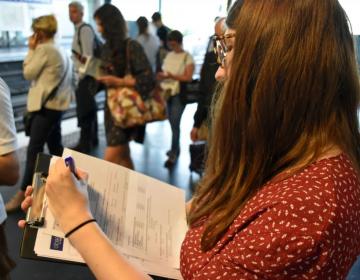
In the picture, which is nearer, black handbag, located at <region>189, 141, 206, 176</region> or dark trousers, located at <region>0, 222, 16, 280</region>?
dark trousers, located at <region>0, 222, 16, 280</region>

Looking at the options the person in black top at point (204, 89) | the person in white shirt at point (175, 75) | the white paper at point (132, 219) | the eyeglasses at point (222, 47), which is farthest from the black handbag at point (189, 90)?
the eyeglasses at point (222, 47)

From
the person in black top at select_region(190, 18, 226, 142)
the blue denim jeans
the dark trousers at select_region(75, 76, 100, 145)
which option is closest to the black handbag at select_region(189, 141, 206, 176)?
the person in black top at select_region(190, 18, 226, 142)

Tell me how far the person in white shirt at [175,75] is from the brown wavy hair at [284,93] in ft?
10.4

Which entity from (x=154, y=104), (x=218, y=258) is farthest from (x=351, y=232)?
(x=154, y=104)

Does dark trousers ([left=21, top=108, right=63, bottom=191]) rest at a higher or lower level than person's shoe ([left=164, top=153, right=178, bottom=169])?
higher

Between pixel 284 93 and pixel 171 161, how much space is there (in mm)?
3403

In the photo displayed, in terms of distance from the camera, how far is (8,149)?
122 cm

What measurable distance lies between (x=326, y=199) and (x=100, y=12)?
8.47 ft

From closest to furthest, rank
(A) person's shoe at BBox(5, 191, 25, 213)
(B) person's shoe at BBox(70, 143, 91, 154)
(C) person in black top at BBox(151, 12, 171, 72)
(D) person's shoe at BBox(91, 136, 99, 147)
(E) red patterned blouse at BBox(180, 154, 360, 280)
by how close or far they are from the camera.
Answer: (E) red patterned blouse at BBox(180, 154, 360, 280), (A) person's shoe at BBox(5, 191, 25, 213), (B) person's shoe at BBox(70, 143, 91, 154), (D) person's shoe at BBox(91, 136, 99, 147), (C) person in black top at BBox(151, 12, 171, 72)

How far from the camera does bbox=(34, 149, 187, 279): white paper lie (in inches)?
34.4

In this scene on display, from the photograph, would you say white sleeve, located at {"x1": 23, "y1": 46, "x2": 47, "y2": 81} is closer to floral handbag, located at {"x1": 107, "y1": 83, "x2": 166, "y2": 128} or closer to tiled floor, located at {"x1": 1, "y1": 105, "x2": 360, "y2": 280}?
floral handbag, located at {"x1": 107, "y1": 83, "x2": 166, "y2": 128}

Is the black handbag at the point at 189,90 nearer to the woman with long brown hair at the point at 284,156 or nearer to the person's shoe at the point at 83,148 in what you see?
the person's shoe at the point at 83,148

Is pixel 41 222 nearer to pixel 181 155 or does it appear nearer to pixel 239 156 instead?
pixel 239 156

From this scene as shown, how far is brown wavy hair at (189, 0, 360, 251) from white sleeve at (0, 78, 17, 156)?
2.22 feet
